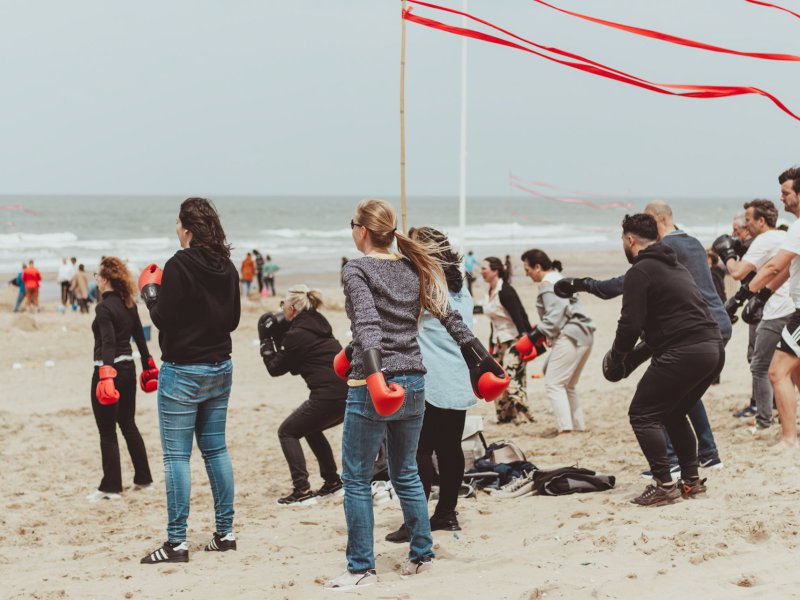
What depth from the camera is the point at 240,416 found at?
31.0 feet

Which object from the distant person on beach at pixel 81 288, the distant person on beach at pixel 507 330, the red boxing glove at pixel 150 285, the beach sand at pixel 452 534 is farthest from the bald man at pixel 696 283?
the distant person on beach at pixel 81 288

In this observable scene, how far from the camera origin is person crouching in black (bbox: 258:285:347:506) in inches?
238

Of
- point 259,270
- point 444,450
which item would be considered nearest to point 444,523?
point 444,450

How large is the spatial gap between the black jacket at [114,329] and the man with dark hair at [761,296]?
403 centimetres

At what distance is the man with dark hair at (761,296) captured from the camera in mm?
6109

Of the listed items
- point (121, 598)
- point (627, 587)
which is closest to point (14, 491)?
point (121, 598)

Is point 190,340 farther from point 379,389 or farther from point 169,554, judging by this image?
point 379,389

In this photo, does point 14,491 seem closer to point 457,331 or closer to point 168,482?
point 168,482

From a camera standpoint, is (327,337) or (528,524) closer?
(528,524)

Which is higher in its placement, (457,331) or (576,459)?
(457,331)

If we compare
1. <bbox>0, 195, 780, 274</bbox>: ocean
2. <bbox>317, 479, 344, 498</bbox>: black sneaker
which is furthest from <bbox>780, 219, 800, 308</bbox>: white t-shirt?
<bbox>0, 195, 780, 274</bbox>: ocean

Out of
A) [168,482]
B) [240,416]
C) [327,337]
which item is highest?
[327,337]

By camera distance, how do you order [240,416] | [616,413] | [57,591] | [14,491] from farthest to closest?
1. [240,416]
2. [616,413]
3. [14,491]
4. [57,591]

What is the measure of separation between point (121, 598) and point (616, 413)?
5722mm
